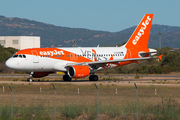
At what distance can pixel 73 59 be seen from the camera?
41.6 m

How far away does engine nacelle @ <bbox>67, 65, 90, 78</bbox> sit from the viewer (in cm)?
3897

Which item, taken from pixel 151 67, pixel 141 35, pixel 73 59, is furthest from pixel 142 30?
pixel 151 67

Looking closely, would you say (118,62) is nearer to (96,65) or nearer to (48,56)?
(96,65)

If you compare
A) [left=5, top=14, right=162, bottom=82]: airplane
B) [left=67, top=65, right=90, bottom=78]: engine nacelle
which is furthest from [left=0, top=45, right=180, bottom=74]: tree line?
[left=67, top=65, right=90, bottom=78]: engine nacelle

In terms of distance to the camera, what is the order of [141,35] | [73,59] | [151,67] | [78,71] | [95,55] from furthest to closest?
1. [151,67]
2. [141,35]
3. [95,55]
4. [73,59]
5. [78,71]

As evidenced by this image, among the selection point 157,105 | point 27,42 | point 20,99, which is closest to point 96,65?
point 20,99

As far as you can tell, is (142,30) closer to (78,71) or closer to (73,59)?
(73,59)

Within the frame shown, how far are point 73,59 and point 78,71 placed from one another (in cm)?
305

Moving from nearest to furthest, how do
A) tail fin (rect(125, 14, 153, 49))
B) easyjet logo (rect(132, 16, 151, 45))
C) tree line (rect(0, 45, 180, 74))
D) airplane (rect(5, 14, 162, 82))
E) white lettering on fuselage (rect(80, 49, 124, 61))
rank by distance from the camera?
1. airplane (rect(5, 14, 162, 82))
2. white lettering on fuselage (rect(80, 49, 124, 61))
3. tail fin (rect(125, 14, 153, 49))
4. easyjet logo (rect(132, 16, 151, 45))
5. tree line (rect(0, 45, 180, 74))

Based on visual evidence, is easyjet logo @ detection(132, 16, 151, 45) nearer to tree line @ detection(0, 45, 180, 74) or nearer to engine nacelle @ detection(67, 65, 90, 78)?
engine nacelle @ detection(67, 65, 90, 78)

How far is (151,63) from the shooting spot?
233 feet

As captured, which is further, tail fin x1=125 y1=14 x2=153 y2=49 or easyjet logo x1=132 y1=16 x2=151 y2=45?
easyjet logo x1=132 y1=16 x2=151 y2=45

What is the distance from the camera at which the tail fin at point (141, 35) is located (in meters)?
47.3

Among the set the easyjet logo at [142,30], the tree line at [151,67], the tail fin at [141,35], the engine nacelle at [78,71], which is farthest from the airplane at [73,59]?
the tree line at [151,67]
